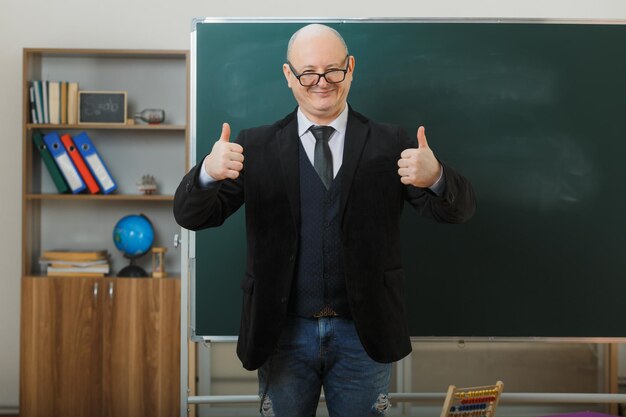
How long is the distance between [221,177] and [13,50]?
264 centimetres

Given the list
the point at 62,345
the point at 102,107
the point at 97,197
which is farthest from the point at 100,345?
the point at 102,107

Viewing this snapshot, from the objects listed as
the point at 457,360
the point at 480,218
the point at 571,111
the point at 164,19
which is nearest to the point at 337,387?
Answer: the point at 480,218

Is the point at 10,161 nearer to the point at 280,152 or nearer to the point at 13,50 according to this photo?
the point at 13,50

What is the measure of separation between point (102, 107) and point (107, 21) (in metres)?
0.49

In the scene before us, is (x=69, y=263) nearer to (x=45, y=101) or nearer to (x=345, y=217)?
(x=45, y=101)

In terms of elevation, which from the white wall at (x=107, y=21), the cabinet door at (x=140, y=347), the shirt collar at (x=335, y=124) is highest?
the white wall at (x=107, y=21)

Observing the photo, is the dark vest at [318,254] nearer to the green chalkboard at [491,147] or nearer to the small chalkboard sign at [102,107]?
the green chalkboard at [491,147]

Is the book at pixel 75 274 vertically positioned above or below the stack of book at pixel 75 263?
below

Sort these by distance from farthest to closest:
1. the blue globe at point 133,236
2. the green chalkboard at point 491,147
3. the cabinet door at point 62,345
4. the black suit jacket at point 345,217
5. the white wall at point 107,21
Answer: the white wall at point 107,21, the blue globe at point 133,236, the cabinet door at point 62,345, the green chalkboard at point 491,147, the black suit jacket at point 345,217

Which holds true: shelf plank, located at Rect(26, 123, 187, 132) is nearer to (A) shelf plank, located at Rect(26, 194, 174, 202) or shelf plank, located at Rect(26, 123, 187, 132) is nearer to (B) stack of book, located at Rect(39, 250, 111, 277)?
(A) shelf plank, located at Rect(26, 194, 174, 202)

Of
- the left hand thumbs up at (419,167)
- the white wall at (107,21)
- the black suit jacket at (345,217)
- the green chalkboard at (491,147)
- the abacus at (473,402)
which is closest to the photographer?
the left hand thumbs up at (419,167)

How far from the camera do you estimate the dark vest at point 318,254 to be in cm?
179

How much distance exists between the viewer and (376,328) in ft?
5.81

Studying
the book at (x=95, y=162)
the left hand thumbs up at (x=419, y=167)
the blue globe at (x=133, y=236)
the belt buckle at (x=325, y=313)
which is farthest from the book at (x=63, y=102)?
the left hand thumbs up at (x=419, y=167)
